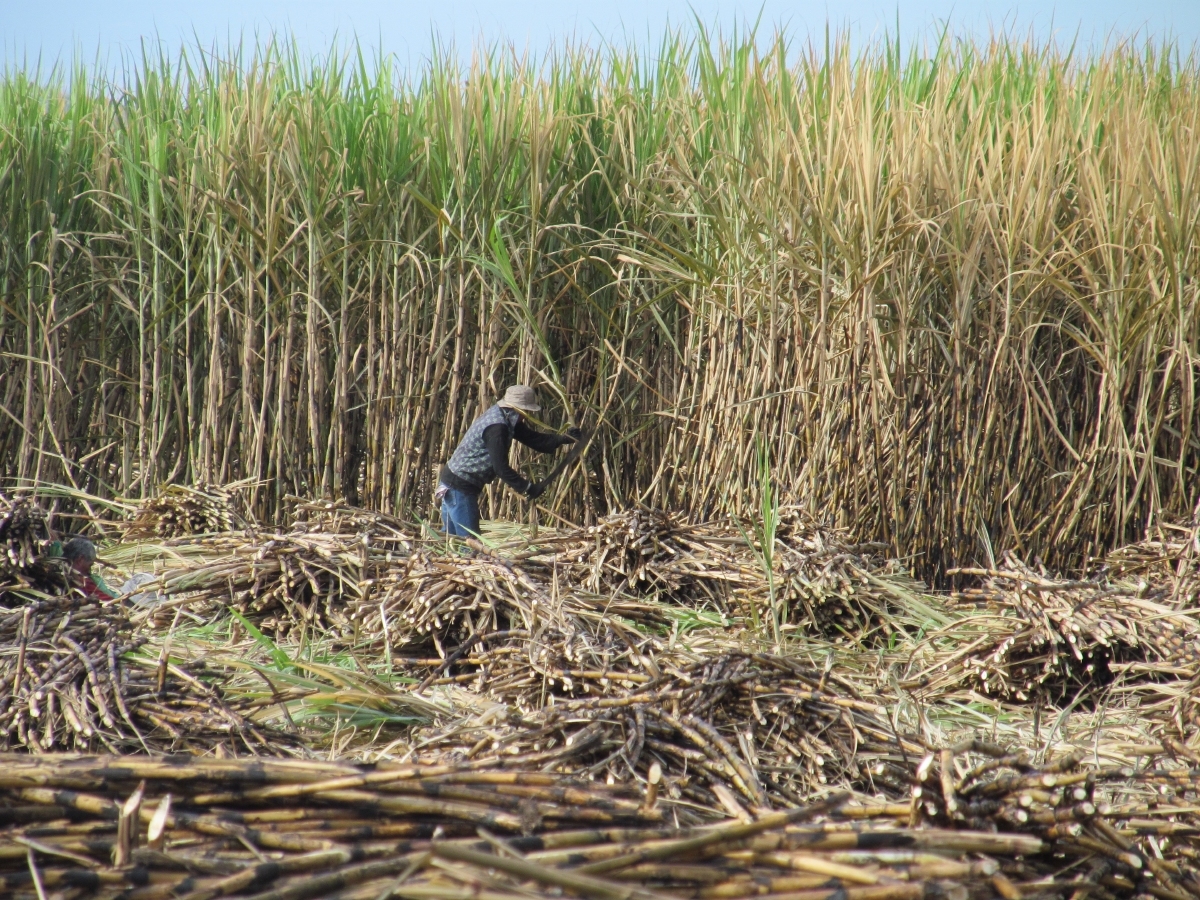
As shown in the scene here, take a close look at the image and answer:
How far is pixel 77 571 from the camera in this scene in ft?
9.86

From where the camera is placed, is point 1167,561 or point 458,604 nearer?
point 458,604

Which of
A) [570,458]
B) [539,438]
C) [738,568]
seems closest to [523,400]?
[539,438]

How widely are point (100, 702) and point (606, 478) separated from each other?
8.77 ft

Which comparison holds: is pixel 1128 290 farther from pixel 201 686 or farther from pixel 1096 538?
pixel 201 686

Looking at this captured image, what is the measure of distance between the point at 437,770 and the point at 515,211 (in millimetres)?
3104

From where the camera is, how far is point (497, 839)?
3.67ft

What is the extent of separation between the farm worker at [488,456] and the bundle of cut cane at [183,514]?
0.83 meters

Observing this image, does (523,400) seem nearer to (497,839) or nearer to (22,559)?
(22,559)

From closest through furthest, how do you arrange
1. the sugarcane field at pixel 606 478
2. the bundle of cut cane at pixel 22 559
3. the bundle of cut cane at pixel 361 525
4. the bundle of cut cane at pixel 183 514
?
the sugarcane field at pixel 606 478, the bundle of cut cane at pixel 22 559, the bundle of cut cane at pixel 361 525, the bundle of cut cane at pixel 183 514

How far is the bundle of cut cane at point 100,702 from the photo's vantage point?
185cm

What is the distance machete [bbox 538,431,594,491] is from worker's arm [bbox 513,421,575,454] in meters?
0.05

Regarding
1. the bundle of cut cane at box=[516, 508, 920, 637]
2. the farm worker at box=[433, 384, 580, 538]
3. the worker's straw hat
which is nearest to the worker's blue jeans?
the farm worker at box=[433, 384, 580, 538]

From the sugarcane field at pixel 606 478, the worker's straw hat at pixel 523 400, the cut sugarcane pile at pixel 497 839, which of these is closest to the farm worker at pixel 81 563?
the sugarcane field at pixel 606 478

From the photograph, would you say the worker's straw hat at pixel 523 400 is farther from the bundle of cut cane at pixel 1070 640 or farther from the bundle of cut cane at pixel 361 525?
the bundle of cut cane at pixel 1070 640
